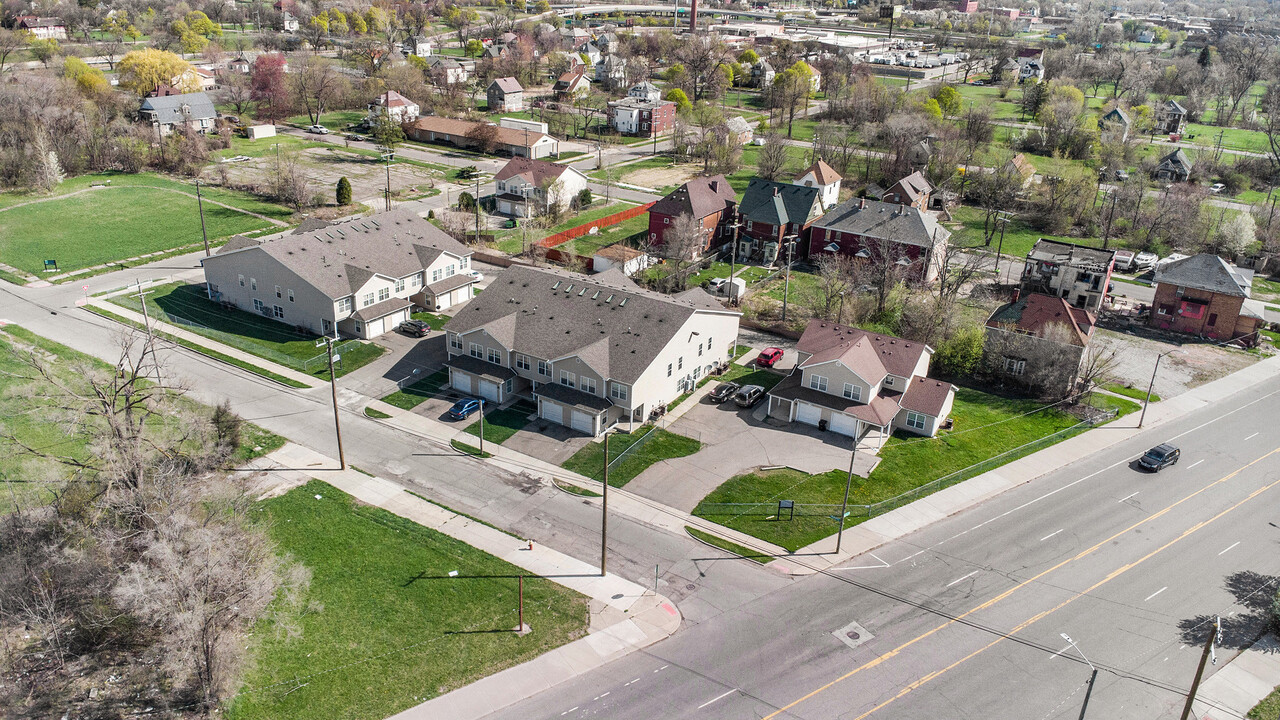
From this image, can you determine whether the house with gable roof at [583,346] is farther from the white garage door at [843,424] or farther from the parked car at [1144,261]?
the parked car at [1144,261]

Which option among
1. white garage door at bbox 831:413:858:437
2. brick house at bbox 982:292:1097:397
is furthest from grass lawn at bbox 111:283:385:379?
Answer: brick house at bbox 982:292:1097:397

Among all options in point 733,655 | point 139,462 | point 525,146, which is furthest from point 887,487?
point 525,146

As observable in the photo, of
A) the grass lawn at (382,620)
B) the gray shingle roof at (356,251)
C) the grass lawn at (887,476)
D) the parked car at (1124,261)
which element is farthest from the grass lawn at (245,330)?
the parked car at (1124,261)

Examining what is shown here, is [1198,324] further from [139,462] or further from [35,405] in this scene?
[35,405]

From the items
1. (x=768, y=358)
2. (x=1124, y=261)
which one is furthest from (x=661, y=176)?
(x=768, y=358)

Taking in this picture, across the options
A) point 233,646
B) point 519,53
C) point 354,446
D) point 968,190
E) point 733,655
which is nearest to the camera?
point 233,646
